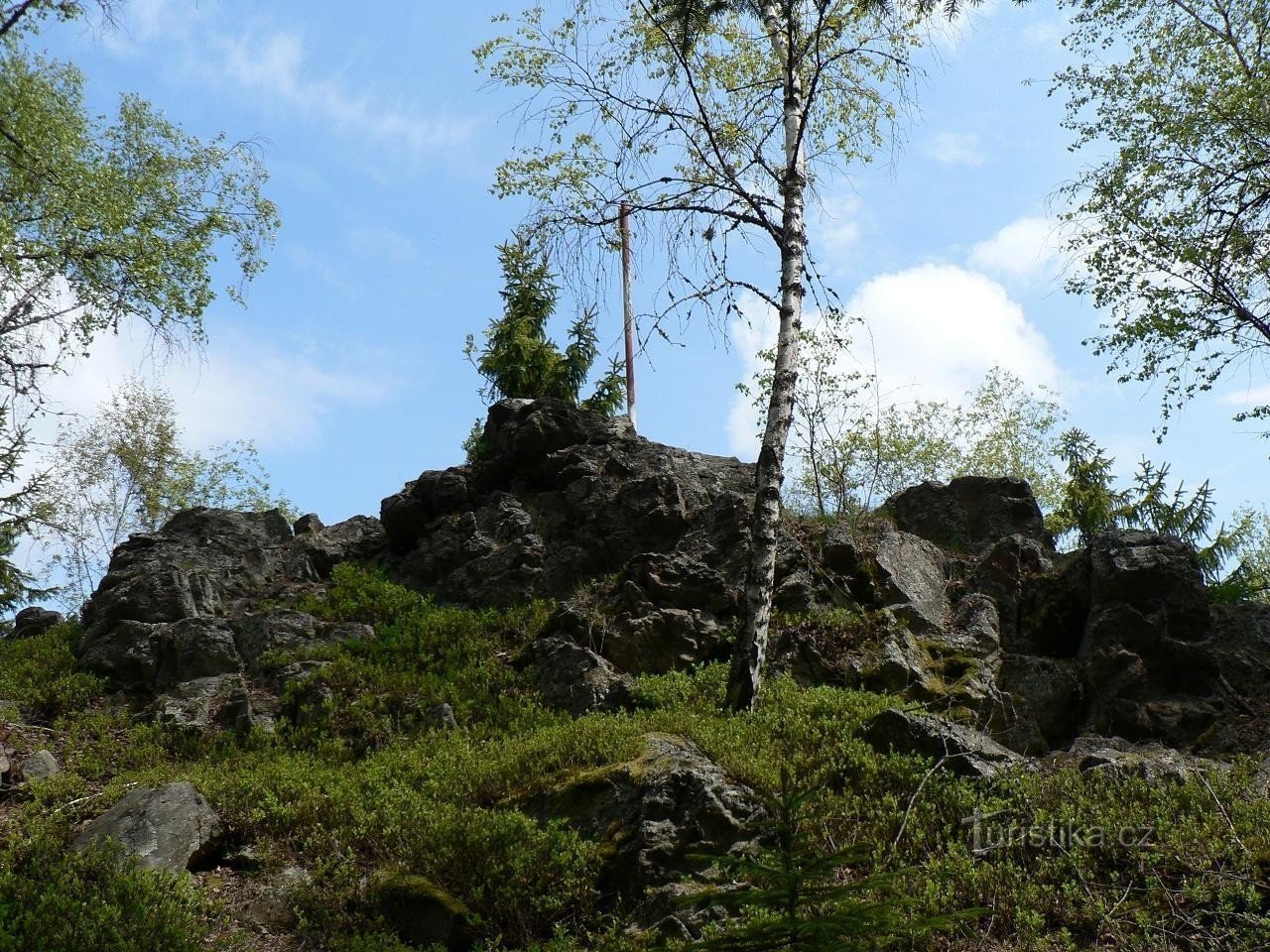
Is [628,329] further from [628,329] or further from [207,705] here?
[207,705]

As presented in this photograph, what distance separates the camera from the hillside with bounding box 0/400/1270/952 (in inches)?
257

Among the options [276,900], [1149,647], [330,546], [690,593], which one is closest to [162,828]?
[276,900]

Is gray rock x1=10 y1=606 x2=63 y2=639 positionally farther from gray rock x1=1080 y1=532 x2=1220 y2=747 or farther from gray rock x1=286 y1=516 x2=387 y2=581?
gray rock x1=1080 y1=532 x2=1220 y2=747

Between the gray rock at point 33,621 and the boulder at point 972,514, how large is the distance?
1423cm

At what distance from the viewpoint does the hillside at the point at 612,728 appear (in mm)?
6527

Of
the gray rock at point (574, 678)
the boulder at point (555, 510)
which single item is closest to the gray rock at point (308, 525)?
the boulder at point (555, 510)

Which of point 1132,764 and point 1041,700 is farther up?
point 1041,700

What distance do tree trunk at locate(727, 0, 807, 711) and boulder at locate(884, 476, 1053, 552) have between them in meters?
4.79

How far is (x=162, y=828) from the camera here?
817cm

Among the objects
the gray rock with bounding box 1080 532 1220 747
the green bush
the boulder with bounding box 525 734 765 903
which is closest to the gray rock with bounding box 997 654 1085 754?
the gray rock with bounding box 1080 532 1220 747

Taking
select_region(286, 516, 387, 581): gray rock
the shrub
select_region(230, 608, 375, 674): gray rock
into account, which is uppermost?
select_region(286, 516, 387, 581): gray rock

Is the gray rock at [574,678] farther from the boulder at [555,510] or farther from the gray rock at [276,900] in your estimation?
the gray rock at [276,900]

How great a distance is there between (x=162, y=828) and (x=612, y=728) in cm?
413

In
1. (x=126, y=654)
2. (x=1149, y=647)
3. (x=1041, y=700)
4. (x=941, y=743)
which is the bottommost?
(x=941, y=743)
